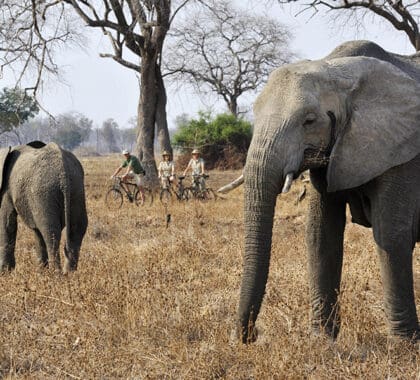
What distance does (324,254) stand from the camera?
4.74m

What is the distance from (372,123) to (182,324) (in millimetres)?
2055

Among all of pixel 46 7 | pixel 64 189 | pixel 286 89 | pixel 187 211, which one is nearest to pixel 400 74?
pixel 286 89

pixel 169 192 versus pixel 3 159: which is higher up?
pixel 3 159

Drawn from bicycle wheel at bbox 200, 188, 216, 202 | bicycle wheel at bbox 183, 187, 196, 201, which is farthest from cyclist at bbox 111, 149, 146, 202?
bicycle wheel at bbox 200, 188, 216, 202

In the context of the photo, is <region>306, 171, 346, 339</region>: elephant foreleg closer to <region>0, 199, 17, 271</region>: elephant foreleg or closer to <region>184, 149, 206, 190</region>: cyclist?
<region>0, 199, 17, 271</region>: elephant foreleg

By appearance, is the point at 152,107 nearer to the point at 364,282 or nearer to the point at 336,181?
the point at 364,282

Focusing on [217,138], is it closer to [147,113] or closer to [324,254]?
[147,113]

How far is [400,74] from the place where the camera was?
4242 mm

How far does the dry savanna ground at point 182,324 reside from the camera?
4031 millimetres

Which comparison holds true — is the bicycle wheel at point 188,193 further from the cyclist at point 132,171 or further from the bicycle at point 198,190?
the cyclist at point 132,171

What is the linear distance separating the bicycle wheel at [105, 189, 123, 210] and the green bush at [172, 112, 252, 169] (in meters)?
14.8

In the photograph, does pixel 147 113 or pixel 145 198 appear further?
pixel 147 113

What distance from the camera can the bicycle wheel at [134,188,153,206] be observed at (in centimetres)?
1662

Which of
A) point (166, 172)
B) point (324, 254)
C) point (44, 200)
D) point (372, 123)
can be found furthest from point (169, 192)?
point (372, 123)
